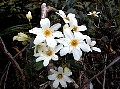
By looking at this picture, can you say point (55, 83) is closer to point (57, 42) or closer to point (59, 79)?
point (59, 79)

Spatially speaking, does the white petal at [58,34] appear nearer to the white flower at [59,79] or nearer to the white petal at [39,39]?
the white petal at [39,39]

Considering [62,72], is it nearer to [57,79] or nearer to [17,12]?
[57,79]

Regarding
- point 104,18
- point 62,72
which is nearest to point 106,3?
point 104,18

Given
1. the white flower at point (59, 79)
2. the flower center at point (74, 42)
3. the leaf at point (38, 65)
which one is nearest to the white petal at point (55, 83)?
the white flower at point (59, 79)

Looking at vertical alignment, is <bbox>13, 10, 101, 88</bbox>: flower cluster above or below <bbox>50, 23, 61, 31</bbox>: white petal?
below

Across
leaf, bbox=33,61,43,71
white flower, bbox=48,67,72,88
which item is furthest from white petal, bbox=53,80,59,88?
leaf, bbox=33,61,43,71

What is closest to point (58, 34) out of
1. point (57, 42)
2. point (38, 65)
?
point (57, 42)

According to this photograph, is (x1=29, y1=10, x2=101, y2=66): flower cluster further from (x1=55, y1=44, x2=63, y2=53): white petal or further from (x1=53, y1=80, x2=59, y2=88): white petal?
(x1=53, y1=80, x2=59, y2=88): white petal
